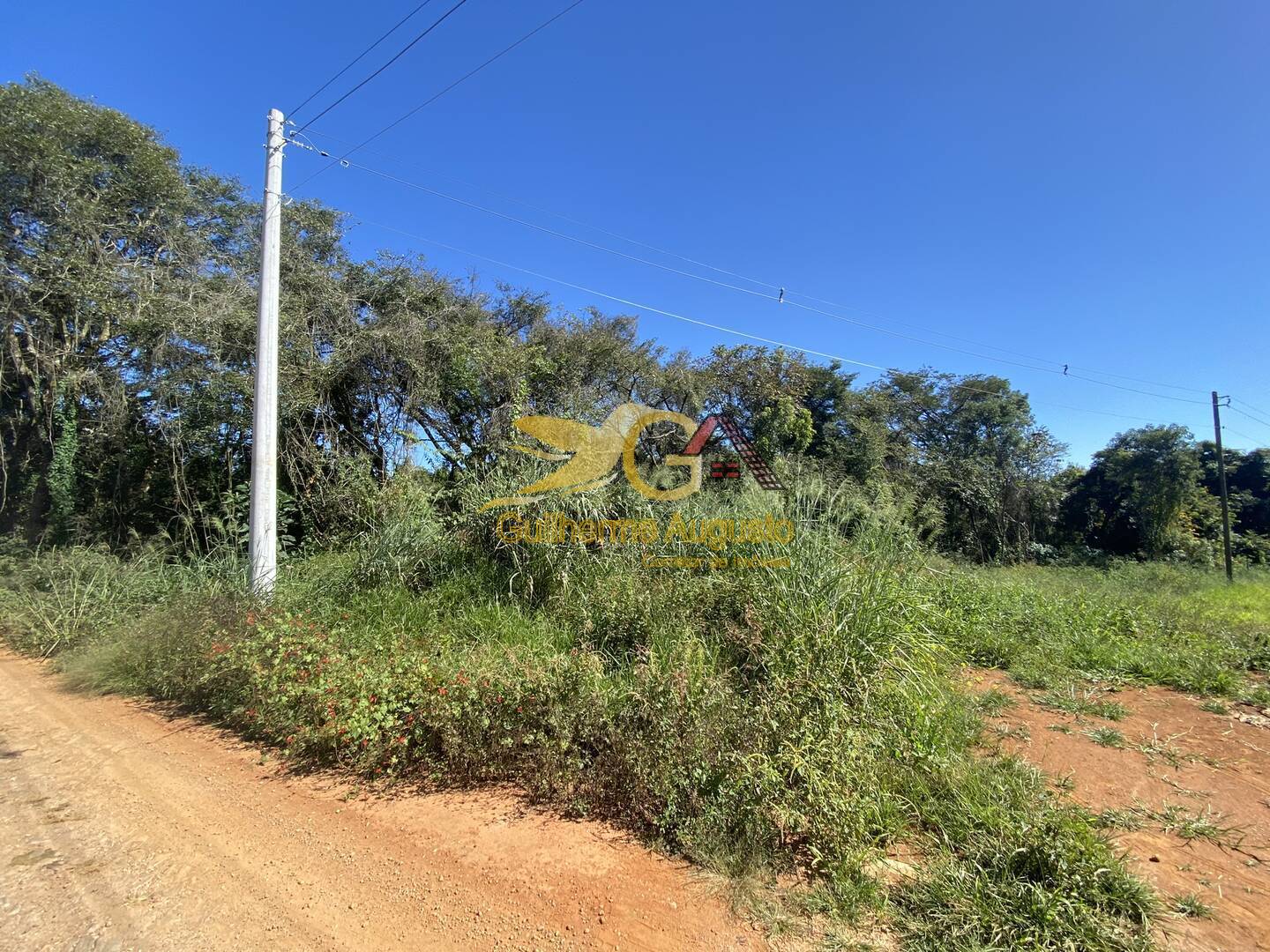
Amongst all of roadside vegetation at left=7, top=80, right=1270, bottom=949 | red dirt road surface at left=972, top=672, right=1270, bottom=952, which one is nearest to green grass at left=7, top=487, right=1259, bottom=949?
roadside vegetation at left=7, top=80, right=1270, bottom=949

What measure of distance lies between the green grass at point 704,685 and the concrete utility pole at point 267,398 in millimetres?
378

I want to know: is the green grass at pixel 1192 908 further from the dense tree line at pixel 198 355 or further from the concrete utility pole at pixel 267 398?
the concrete utility pole at pixel 267 398

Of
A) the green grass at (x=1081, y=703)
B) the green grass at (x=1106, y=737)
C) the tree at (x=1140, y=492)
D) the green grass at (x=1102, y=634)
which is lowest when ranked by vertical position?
the green grass at (x=1106, y=737)

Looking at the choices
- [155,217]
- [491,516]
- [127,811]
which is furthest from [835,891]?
[155,217]

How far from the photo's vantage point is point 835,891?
215 centimetres

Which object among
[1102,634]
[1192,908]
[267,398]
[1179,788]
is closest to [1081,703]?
[1179,788]

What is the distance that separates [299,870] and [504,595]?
104 inches

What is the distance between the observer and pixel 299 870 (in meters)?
2.29

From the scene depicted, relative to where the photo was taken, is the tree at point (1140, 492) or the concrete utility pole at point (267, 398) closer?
the concrete utility pole at point (267, 398)

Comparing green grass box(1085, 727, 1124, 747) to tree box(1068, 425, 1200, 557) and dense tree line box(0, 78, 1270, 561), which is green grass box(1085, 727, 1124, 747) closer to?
dense tree line box(0, 78, 1270, 561)

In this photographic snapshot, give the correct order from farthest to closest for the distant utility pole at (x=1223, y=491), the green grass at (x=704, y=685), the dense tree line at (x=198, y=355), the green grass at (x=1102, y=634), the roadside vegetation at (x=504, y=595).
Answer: the distant utility pole at (x=1223, y=491)
the dense tree line at (x=198, y=355)
the green grass at (x=1102, y=634)
the roadside vegetation at (x=504, y=595)
the green grass at (x=704, y=685)

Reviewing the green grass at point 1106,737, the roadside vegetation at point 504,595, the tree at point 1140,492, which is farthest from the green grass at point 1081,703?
the tree at point 1140,492

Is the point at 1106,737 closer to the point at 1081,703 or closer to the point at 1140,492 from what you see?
the point at 1081,703

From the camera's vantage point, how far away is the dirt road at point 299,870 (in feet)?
6.44
